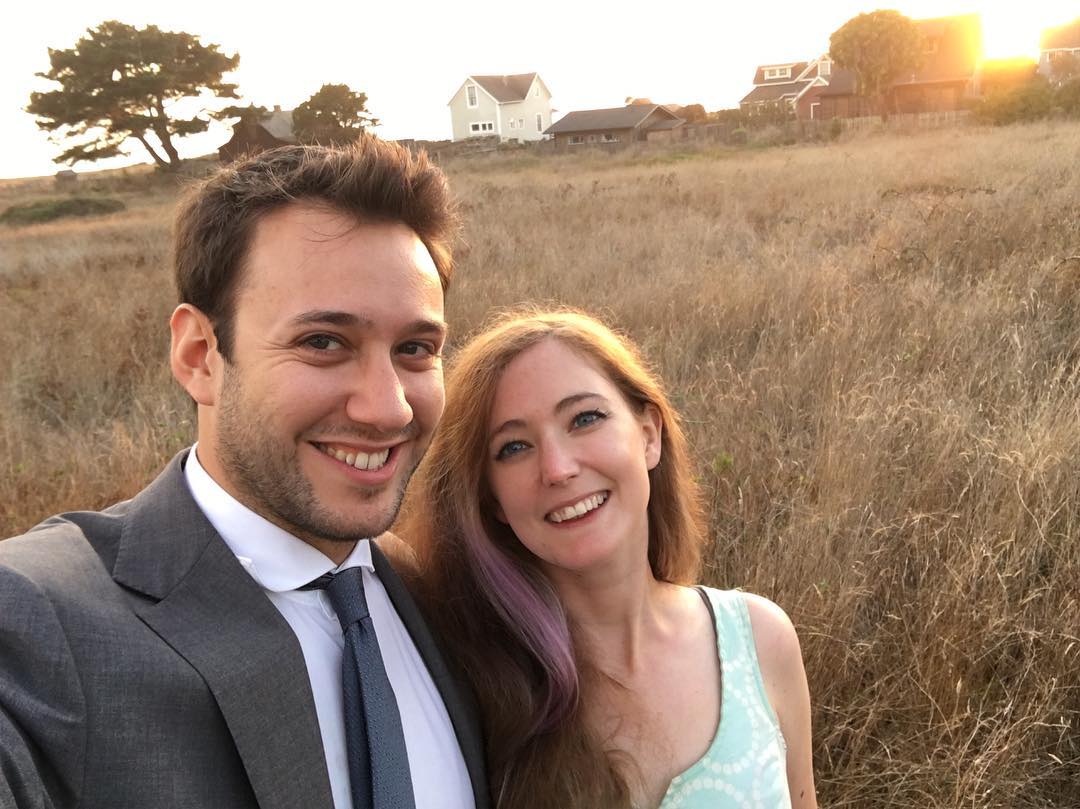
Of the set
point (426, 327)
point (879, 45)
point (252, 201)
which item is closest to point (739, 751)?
point (426, 327)

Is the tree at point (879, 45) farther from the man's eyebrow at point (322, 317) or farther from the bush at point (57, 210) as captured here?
the man's eyebrow at point (322, 317)

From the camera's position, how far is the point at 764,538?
10.7 feet

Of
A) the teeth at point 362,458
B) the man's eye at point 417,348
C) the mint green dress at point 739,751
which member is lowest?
the mint green dress at point 739,751

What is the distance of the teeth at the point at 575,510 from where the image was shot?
6.31 ft

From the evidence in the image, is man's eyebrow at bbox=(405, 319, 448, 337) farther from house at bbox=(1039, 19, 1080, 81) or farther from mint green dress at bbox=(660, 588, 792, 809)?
house at bbox=(1039, 19, 1080, 81)

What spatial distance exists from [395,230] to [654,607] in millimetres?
1210

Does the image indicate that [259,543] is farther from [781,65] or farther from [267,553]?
[781,65]

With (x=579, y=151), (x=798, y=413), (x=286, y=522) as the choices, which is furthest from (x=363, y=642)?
(x=579, y=151)

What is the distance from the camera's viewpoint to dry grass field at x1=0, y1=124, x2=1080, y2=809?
101 inches

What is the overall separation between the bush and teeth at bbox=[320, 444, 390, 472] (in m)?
25.8

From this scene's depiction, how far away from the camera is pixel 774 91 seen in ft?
185

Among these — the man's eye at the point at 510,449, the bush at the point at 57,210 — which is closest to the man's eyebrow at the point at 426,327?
the man's eye at the point at 510,449

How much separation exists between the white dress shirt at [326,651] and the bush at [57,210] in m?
25.8

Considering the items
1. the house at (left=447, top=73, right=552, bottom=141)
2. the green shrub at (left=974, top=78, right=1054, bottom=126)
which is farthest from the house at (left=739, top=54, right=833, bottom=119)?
the green shrub at (left=974, top=78, right=1054, bottom=126)
